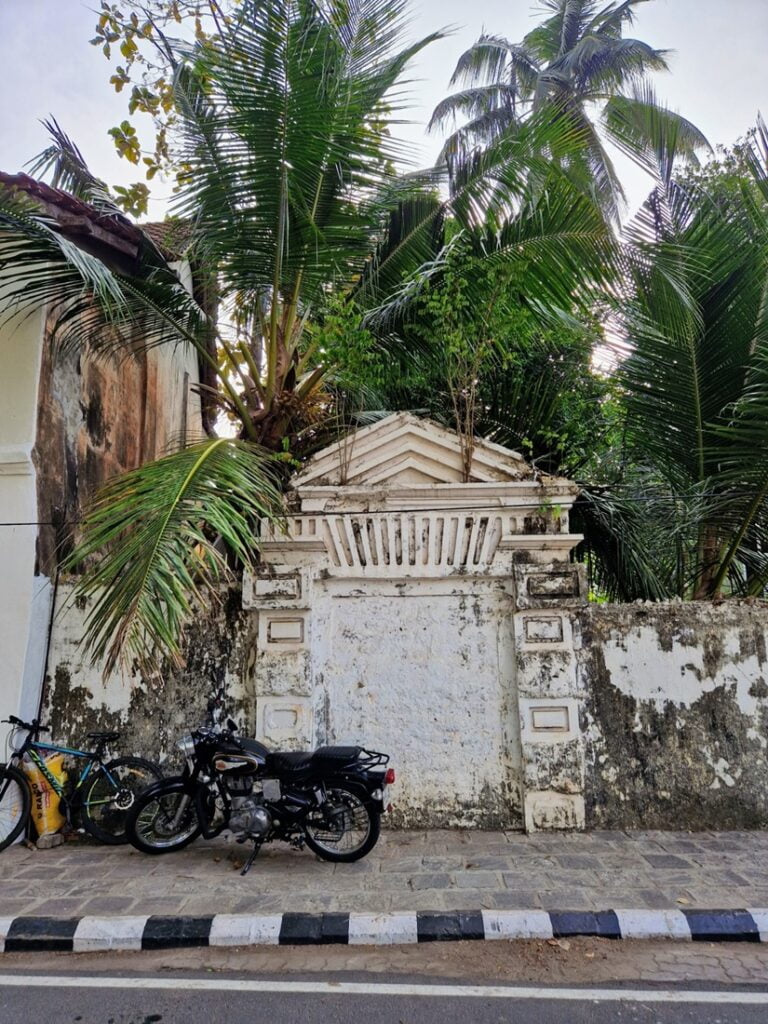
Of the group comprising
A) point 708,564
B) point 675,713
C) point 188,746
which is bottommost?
point 188,746

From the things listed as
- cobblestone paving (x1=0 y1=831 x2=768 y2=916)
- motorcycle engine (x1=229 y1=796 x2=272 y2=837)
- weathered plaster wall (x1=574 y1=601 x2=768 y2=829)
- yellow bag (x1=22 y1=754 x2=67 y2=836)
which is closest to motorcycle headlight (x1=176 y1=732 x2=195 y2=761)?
motorcycle engine (x1=229 y1=796 x2=272 y2=837)

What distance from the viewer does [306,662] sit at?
19.0ft

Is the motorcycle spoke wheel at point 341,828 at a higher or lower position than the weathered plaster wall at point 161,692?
lower

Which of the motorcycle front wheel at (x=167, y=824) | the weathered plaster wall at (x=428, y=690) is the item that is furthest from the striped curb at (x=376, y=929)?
the weathered plaster wall at (x=428, y=690)

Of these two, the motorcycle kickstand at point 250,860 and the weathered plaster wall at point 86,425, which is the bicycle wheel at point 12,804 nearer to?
the weathered plaster wall at point 86,425

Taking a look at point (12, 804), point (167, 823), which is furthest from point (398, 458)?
point (12, 804)

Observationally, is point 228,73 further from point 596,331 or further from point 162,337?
point 596,331

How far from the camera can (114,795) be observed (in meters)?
5.67

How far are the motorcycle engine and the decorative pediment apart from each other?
2479mm

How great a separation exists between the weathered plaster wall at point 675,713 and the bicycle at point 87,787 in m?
3.48

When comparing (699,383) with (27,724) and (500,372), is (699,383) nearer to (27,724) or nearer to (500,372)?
(500,372)

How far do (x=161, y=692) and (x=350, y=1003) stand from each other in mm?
3124

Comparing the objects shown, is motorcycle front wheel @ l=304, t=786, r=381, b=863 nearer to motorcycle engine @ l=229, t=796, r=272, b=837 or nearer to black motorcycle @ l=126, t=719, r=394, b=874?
black motorcycle @ l=126, t=719, r=394, b=874

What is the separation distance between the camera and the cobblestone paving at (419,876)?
4.33m
